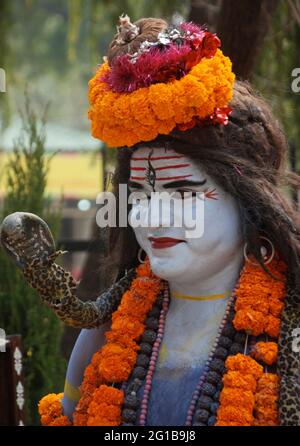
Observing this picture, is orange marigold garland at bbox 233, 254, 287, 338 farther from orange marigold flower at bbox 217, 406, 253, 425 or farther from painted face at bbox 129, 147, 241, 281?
orange marigold flower at bbox 217, 406, 253, 425

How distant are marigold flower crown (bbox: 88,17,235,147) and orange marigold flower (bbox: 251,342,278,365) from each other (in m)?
0.67

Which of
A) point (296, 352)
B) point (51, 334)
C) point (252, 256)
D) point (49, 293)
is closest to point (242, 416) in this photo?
point (296, 352)

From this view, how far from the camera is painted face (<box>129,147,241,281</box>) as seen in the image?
265cm

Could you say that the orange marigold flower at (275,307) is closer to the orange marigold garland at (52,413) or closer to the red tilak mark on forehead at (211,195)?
the red tilak mark on forehead at (211,195)

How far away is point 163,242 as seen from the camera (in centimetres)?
267

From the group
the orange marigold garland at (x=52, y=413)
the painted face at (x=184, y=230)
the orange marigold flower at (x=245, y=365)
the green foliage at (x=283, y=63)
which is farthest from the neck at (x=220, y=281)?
the green foliage at (x=283, y=63)

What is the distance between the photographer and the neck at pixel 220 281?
273 centimetres

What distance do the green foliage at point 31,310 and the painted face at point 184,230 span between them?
2083 mm

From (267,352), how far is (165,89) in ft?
2.68

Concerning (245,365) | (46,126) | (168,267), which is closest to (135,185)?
(168,267)

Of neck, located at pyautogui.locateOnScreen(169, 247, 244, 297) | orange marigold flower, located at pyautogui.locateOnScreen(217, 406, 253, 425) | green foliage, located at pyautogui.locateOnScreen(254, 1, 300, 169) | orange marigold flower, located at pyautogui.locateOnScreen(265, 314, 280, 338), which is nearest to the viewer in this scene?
orange marigold flower, located at pyautogui.locateOnScreen(217, 406, 253, 425)

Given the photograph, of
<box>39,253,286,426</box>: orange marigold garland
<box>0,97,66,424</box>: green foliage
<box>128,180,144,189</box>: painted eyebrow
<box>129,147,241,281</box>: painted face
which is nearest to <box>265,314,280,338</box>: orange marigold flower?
<box>39,253,286,426</box>: orange marigold garland

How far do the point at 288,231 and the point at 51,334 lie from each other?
2332 millimetres

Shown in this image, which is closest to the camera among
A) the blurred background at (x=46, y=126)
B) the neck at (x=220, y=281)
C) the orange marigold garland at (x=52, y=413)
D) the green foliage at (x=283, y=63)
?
the neck at (x=220, y=281)
